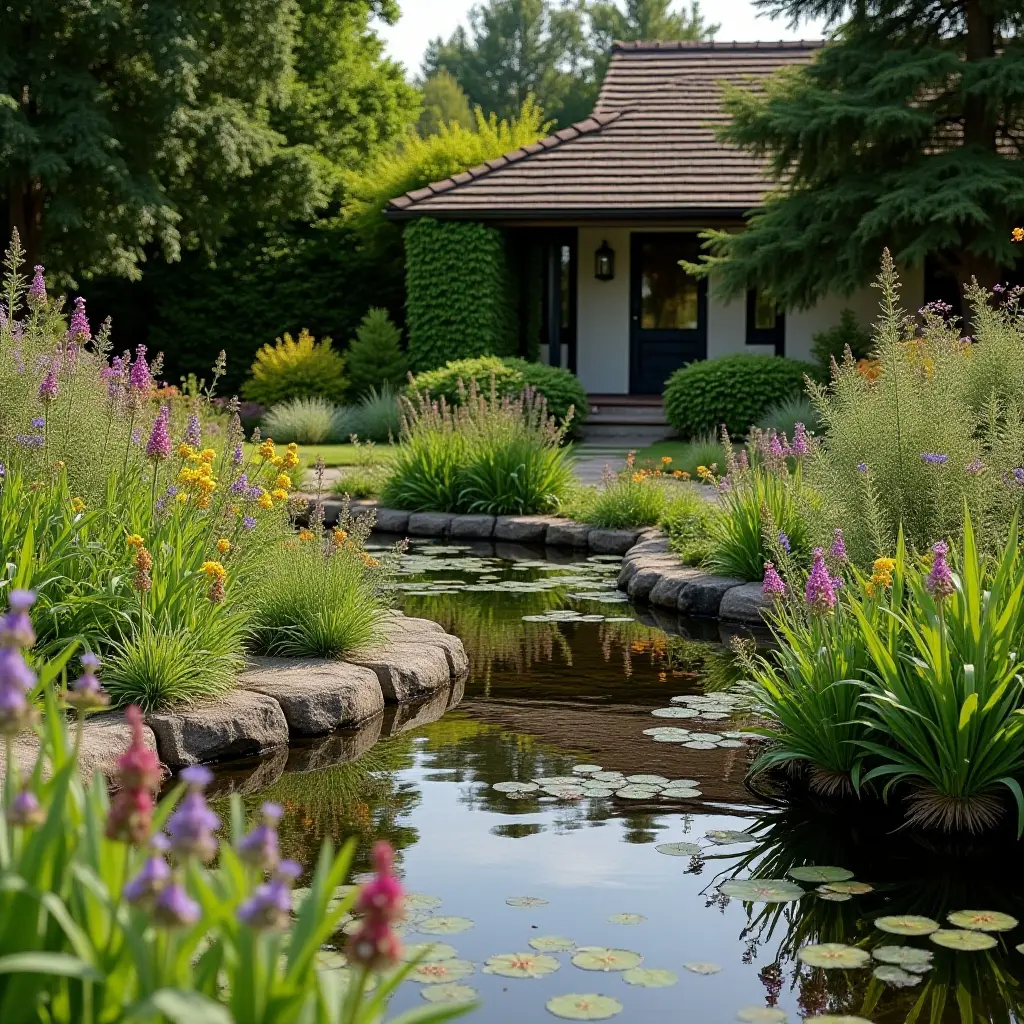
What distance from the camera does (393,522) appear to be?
12.5m

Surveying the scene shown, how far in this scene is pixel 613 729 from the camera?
629 centimetres

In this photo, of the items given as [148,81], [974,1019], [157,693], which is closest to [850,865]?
[974,1019]

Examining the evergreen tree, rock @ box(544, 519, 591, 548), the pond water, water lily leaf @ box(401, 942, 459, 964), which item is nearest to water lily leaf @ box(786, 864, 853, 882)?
the pond water

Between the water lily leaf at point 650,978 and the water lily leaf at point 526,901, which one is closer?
the water lily leaf at point 650,978

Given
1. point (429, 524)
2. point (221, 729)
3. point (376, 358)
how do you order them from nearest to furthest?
1. point (221, 729)
2. point (429, 524)
3. point (376, 358)

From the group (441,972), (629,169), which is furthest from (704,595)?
(629,169)

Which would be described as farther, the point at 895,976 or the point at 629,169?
the point at 629,169

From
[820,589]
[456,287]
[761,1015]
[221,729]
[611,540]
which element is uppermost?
[456,287]

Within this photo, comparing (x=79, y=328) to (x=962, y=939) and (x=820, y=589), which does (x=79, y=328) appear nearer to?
(x=820, y=589)

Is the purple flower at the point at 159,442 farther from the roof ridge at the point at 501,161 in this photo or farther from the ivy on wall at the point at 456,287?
the roof ridge at the point at 501,161

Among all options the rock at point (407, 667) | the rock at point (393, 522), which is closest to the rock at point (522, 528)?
the rock at point (393, 522)

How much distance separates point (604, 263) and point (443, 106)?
3885cm

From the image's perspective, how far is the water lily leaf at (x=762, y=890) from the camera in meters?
4.37

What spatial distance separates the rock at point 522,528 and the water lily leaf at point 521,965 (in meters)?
8.04
